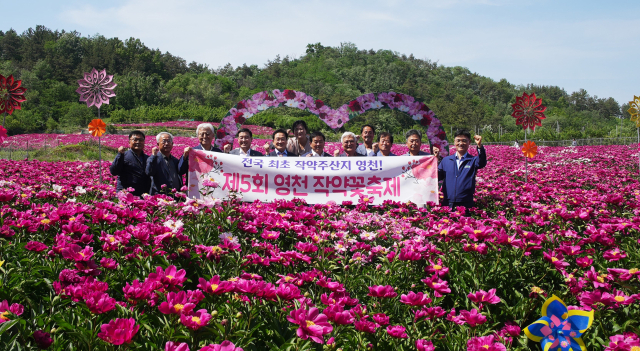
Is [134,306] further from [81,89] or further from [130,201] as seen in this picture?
[81,89]

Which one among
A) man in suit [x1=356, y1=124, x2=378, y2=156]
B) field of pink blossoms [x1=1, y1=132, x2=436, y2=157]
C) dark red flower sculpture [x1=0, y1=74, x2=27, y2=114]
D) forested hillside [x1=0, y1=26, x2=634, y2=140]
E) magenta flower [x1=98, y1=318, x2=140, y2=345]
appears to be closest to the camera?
magenta flower [x1=98, y1=318, x2=140, y2=345]

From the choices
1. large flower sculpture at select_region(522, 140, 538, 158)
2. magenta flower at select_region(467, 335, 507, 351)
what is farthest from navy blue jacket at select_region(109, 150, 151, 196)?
large flower sculpture at select_region(522, 140, 538, 158)

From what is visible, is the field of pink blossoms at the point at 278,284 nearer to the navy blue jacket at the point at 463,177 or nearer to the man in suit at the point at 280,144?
the navy blue jacket at the point at 463,177

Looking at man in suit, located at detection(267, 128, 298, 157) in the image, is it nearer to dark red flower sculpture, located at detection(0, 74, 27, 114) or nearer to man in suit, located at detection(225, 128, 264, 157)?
man in suit, located at detection(225, 128, 264, 157)

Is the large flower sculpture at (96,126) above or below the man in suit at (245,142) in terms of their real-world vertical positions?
above

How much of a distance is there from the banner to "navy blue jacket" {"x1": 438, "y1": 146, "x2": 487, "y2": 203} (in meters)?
0.19

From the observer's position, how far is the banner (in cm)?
473

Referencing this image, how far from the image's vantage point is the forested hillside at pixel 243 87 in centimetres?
4350

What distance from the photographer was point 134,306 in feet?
4.45

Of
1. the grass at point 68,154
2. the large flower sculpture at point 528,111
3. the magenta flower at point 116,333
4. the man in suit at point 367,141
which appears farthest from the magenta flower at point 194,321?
the grass at point 68,154

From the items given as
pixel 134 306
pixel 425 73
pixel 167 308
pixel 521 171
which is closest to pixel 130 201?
pixel 134 306

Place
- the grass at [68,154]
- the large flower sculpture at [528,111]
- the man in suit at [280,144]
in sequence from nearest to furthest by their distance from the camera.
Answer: the man in suit at [280,144]
the large flower sculpture at [528,111]
the grass at [68,154]

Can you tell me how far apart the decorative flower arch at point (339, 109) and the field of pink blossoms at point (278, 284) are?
4093mm

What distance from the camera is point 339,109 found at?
24.2ft
